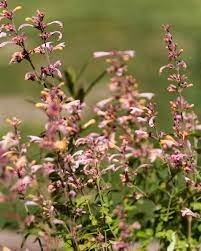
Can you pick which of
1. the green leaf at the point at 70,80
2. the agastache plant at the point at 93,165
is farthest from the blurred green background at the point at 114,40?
the agastache plant at the point at 93,165

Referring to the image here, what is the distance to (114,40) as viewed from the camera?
12.9 metres

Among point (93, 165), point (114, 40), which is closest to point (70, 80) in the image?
point (93, 165)

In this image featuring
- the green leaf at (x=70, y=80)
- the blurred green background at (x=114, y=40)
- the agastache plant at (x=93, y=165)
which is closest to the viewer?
the agastache plant at (x=93, y=165)

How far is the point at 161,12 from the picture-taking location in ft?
49.4

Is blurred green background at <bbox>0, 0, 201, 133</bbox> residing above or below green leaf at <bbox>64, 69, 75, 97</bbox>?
above

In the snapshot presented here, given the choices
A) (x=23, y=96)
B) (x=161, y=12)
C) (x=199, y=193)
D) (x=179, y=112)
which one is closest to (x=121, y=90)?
(x=179, y=112)

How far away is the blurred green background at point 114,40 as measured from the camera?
10.2 m

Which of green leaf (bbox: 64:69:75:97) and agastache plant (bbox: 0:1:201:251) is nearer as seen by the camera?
agastache plant (bbox: 0:1:201:251)

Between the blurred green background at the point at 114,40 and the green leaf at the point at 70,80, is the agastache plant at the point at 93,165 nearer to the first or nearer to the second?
the green leaf at the point at 70,80

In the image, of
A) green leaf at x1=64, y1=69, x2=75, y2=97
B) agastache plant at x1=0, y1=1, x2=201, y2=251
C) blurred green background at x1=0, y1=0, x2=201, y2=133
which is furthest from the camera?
blurred green background at x1=0, y1=0, x2=201, y2=133

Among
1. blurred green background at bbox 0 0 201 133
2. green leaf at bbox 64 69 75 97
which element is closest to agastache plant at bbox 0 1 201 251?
green leaf at bbox 64 69 75 97

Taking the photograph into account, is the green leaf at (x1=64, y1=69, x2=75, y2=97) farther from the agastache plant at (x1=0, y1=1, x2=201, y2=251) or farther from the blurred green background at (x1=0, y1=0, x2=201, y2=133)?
the blurred green background at (x1=0, y1=0, x2=201, y2=133)

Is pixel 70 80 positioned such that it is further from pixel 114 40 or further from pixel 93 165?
pixel 114 40

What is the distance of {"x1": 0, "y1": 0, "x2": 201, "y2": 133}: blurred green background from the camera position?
33.5 feet
